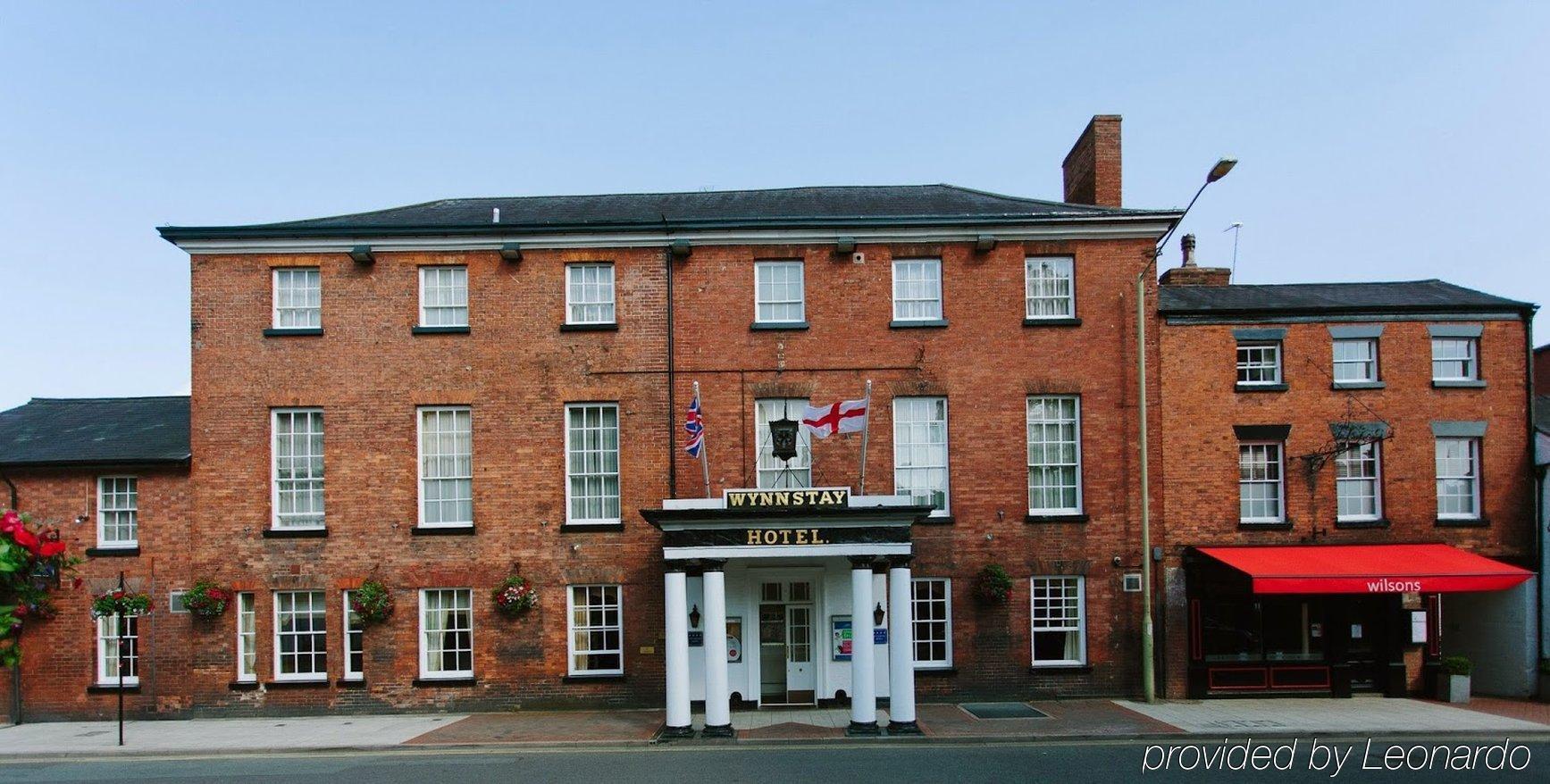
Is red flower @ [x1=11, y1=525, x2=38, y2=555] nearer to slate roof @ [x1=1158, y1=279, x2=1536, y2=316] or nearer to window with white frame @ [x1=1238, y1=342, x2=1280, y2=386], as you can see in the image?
slate roof @ [x1=1158, y1=279, x2=1536, y2=316]

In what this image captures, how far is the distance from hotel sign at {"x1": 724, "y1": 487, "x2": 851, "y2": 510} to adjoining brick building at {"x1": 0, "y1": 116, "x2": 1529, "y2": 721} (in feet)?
8.47

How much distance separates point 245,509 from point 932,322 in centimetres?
1442

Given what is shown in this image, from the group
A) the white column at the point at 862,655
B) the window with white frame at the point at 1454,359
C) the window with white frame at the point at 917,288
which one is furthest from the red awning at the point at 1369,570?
the white column at the point at 862,655

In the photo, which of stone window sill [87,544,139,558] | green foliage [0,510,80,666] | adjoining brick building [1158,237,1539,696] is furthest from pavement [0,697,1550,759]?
stone window sill [87,544,139,558]

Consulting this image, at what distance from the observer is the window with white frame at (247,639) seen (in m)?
20.3

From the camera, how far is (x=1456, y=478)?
69.1ft

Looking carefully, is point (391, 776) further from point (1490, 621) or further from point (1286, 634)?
point (1490, 621)

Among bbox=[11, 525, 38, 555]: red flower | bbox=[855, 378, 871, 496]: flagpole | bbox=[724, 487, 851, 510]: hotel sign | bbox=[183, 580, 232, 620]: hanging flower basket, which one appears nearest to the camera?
bbox=[724, 487, 851, 510]: hotel sign

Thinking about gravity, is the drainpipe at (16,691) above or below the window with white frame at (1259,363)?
below

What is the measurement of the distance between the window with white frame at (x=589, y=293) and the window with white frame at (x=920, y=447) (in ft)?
20.5

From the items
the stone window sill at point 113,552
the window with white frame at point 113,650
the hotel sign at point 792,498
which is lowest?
the window with white frame at point 113,650

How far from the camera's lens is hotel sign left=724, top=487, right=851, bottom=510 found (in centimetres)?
1770

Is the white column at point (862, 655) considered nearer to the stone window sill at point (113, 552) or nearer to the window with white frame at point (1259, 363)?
the window with white frame at point (1259, 363)

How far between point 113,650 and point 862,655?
49.4 ft
